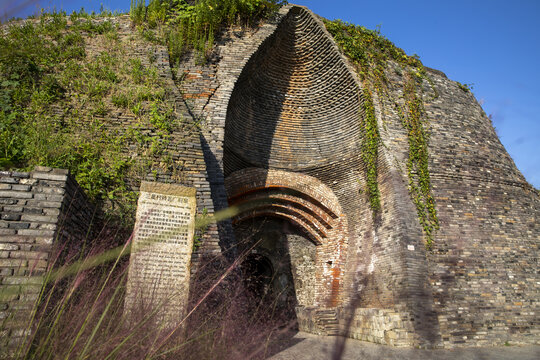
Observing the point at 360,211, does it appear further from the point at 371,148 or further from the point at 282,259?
the point at 282,259

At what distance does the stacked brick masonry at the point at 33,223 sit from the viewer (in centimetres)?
352

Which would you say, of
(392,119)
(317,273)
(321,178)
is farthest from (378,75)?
(317,273)

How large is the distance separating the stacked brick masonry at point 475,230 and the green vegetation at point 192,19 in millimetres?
4113

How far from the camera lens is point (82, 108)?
6480mm

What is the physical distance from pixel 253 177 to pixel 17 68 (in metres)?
5.34

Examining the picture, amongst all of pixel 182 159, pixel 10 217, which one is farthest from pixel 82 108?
pixel 10 217

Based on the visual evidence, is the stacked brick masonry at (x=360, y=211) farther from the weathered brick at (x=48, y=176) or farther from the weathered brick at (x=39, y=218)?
the weathered brick at (x=39, y=218)

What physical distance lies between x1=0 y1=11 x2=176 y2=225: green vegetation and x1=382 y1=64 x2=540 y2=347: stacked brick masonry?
5.49m

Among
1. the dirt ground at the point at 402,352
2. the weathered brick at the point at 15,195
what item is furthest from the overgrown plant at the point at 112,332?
the dirt ground at the point at 402,352

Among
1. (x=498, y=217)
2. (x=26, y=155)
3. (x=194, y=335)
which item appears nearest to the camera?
(x=194, y=335)

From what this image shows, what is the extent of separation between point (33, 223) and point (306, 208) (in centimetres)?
699

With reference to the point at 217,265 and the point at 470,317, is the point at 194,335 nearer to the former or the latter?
the point at 217,265

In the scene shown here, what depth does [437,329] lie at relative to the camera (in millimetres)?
6770

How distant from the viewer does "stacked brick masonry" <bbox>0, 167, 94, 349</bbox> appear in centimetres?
352
